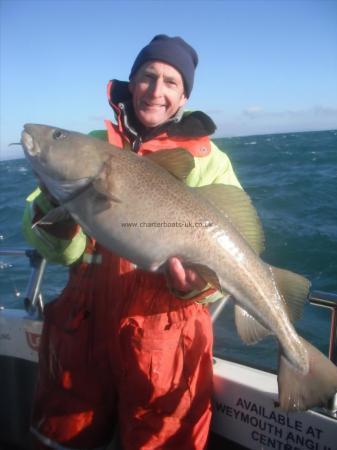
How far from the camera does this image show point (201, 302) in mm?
3047

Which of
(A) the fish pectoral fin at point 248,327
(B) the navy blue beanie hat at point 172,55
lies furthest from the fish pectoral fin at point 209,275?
(B) the navy blue beanie hat at point 172,55

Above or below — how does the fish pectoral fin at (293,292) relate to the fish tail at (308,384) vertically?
above

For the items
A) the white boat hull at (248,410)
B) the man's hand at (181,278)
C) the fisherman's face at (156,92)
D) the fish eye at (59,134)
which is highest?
the fisherman's face at (156,92)

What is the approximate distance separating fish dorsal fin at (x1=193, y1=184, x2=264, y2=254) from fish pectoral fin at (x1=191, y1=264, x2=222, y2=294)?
1.50 ft

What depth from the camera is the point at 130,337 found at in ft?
9.15

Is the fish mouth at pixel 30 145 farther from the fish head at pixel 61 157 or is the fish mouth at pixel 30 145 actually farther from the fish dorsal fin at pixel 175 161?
the fish dorsal fin at pixel 175 161

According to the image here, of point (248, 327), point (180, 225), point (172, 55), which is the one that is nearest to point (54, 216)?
point (180, 225)

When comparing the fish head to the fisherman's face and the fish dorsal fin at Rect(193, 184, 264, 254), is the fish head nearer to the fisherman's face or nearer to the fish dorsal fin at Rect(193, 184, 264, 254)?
the fisherman's face

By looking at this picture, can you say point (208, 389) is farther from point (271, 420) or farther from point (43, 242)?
point (43, 242)

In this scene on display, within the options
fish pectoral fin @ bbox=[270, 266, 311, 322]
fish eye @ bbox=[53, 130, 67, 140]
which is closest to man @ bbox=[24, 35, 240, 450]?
fish eye @ bbox=[53, 130, 67, 140]

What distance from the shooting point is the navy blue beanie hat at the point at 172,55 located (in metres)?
3.29

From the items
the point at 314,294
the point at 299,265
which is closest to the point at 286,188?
the point at 299,265

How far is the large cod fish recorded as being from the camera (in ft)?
8.36

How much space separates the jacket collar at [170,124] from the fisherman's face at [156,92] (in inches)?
2.8
